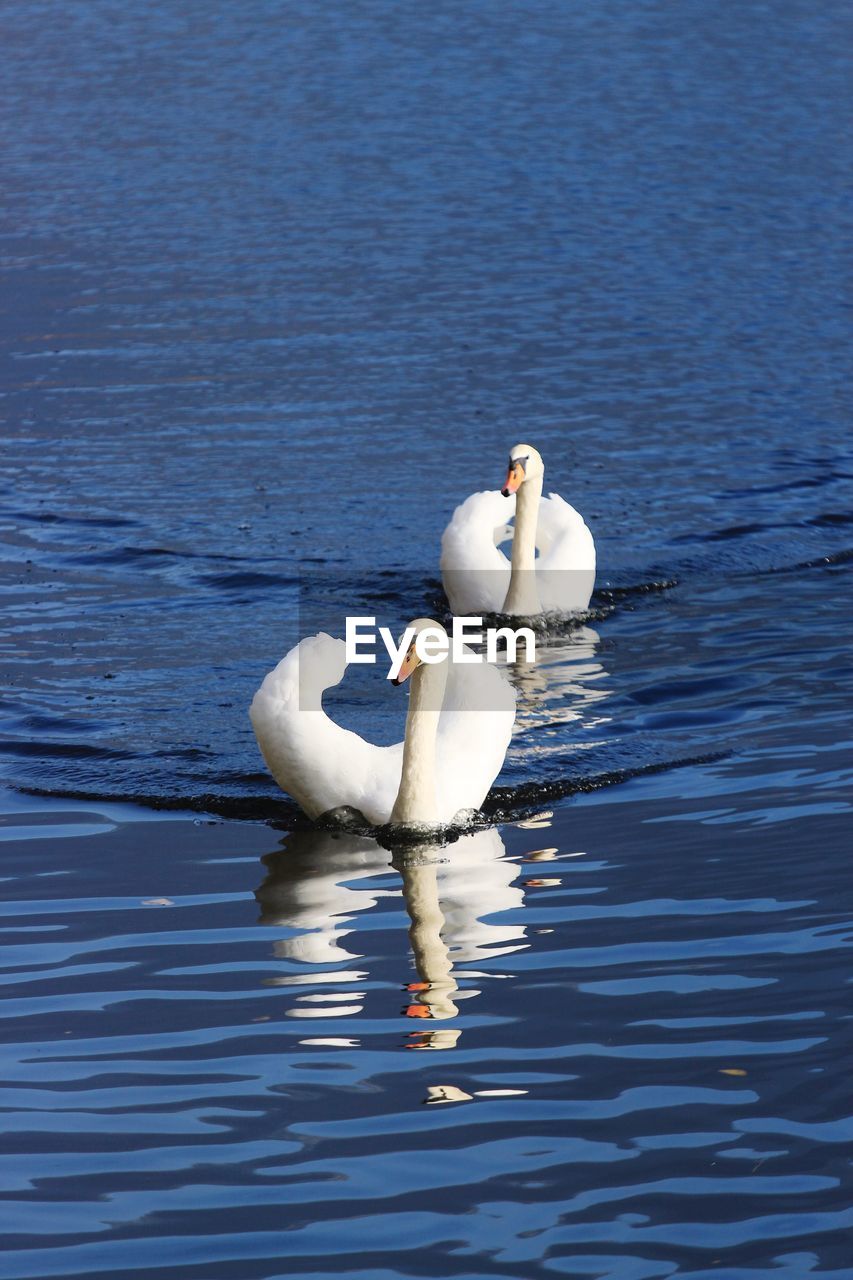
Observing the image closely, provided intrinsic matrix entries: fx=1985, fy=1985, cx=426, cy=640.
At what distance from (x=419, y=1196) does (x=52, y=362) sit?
14.1 meters

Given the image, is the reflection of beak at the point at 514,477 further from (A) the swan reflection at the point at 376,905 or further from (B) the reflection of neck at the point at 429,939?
(B) the reflection of neck at the point at 429,939

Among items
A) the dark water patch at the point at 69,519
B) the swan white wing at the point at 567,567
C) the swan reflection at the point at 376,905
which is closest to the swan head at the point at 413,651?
the swan reflection at the point at 376,905

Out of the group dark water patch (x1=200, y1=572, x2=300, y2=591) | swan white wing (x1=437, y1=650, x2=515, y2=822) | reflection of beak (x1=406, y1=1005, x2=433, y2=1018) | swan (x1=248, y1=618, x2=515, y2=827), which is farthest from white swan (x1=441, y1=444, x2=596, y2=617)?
reflection of beak (x1=406, y1=1005, x2=433, y2=1018)

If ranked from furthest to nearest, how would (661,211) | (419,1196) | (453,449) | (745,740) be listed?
1. (661,211)
2. (453,449)
3. (745,740)
4. (419,1196)

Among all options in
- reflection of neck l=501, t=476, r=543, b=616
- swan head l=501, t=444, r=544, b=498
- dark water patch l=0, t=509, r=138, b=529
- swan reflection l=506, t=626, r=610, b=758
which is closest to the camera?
swan reflection l=506, t=626, r=610, b=758

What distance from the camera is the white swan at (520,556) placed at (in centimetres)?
1288

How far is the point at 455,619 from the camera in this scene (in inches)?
510

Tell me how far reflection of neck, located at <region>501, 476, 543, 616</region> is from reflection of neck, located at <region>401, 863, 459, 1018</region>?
4.43 metres

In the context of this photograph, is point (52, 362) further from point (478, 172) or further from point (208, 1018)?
point (208, 1018)

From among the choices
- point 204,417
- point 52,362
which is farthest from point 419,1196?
point 52,362

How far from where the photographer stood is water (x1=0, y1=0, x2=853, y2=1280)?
225 inches

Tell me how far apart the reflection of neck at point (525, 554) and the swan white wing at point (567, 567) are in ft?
0.27

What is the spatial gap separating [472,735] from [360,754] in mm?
607

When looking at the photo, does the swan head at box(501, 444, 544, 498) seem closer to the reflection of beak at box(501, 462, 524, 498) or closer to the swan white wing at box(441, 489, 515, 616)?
the reflection of beak at box(501, 462, 524, 498)
